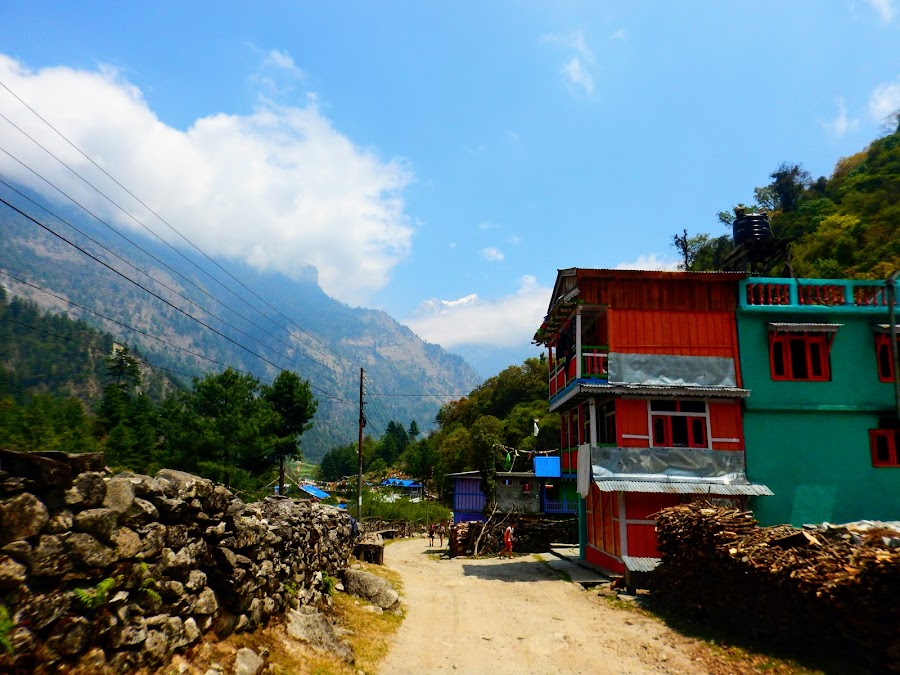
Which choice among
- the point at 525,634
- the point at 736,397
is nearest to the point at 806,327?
the point at 736,397

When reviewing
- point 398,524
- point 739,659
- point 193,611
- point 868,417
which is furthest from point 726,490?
point 398,524

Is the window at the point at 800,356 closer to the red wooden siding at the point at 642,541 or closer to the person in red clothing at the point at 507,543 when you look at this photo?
the red wooden siding at the point at 642,541

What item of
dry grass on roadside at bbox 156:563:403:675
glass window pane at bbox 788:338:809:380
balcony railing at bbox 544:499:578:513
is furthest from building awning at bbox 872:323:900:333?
dry grass on roadside at bbox 156:563:403:675

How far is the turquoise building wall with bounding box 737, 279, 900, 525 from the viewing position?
20.8 metres

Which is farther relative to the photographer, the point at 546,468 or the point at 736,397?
the point at 546,468

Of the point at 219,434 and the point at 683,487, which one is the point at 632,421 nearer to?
the point at 683,487

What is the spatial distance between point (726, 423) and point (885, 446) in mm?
6188

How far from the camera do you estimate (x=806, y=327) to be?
21281 mm

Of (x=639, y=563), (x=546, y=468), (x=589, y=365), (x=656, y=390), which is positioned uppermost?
(x=589, y=365)

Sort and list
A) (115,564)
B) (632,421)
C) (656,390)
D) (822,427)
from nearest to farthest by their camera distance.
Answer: (115,564) → (656,390) → (822,427) → (632,421)

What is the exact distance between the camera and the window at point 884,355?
2152 cm

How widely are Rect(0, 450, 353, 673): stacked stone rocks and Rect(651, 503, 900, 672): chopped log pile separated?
10.2 meters

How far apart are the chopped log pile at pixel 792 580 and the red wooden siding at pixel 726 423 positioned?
6.56m

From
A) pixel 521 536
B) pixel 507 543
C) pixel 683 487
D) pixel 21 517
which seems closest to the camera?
pixel 21 517
